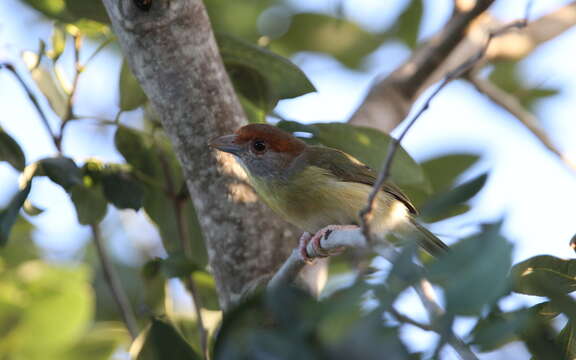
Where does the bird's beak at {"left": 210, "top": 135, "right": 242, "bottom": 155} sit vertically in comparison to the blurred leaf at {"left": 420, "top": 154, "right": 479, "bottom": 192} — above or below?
above

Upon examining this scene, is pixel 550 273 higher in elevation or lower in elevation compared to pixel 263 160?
higher

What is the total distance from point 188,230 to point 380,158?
1180mm

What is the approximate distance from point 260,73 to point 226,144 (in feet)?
1.33

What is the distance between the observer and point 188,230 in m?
3.88

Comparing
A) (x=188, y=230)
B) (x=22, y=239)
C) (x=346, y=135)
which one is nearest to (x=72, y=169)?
(x=188, y=230)

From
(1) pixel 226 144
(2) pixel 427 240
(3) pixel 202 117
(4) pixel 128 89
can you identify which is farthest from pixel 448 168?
(4) pixel 128 89

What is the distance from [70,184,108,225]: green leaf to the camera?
3.39 m

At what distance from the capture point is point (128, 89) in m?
3.50

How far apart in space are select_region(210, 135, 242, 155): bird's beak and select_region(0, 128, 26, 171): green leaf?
3.00 ft

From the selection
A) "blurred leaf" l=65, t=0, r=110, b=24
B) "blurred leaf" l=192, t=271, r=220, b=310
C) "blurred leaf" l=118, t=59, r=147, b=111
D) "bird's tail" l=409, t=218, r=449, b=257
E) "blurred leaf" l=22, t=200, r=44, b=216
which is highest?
"blurred leaf" l=65, t=0, r=110, b=24

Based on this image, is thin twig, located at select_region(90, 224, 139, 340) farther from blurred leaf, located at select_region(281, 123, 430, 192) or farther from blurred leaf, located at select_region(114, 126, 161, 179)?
blurred leaf, located at select_region(281, 123, 430, 192)

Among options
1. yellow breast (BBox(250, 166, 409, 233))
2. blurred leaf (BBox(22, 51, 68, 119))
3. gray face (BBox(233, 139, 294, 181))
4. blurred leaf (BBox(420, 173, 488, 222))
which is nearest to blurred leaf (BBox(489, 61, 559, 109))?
yellow breast (BBox(250, 166, 409, 233))

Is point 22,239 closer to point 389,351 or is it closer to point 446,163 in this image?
point 446,163

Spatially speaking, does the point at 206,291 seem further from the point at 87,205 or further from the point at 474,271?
the point at 474,271
